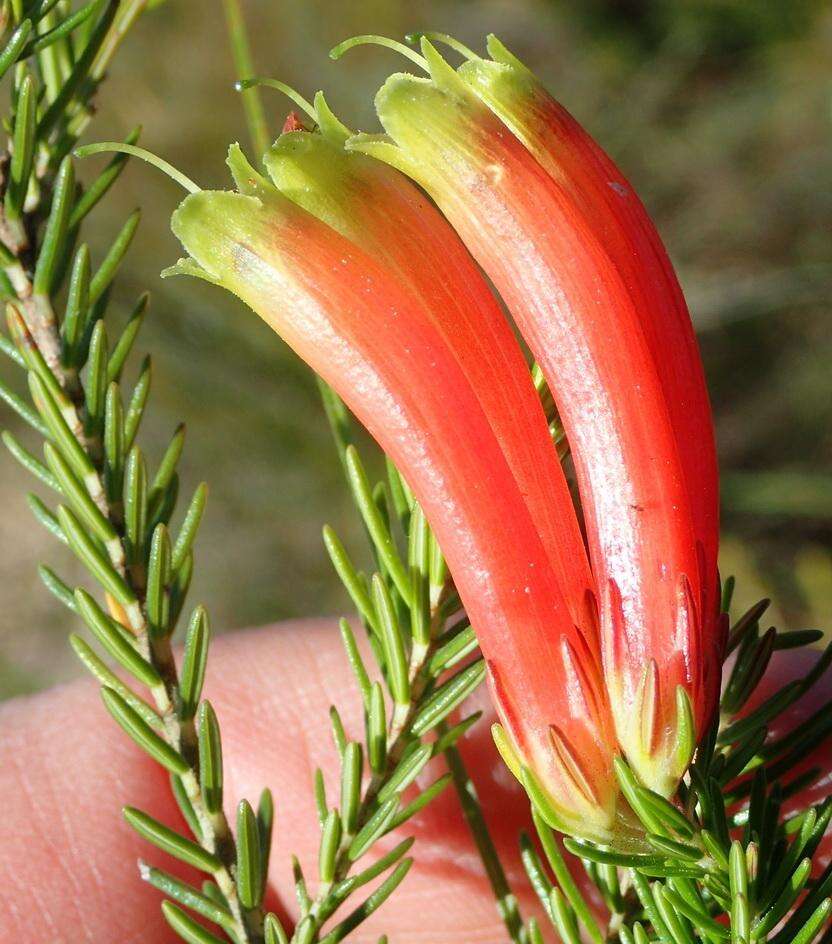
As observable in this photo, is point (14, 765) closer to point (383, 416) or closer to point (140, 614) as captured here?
point (140, 614)

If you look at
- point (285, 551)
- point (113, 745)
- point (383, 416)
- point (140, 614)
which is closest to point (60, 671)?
point (285, 551)

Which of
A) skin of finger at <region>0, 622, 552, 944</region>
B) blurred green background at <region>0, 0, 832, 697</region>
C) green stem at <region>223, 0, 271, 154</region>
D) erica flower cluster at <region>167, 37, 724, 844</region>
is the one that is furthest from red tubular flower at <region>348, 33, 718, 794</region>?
blurred green background at <region>0, 0, 832, 697</region>

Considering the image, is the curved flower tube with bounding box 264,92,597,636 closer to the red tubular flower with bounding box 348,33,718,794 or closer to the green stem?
the red tubular flower with bounding box 348,33,718,794

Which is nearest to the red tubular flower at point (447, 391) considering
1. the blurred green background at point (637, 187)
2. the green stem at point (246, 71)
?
the green stem at point (246, 71)

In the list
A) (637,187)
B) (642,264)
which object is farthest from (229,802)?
(637,187)

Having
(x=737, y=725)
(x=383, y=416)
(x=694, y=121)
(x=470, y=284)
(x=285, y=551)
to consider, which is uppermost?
(x=694, y=121)
